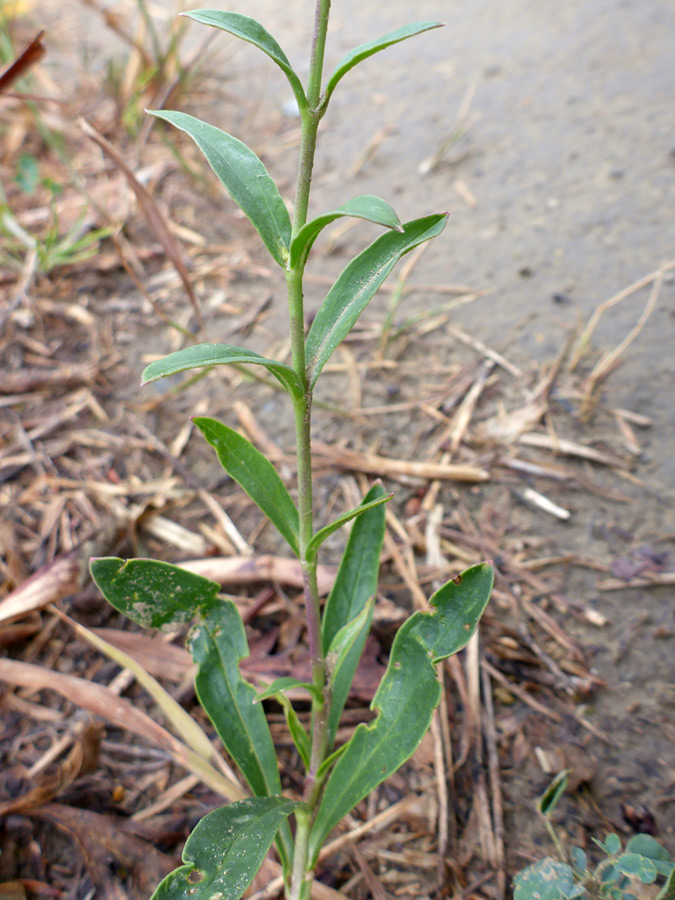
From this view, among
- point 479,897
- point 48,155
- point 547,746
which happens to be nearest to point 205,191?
point 48,155

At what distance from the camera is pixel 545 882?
0.94 meters

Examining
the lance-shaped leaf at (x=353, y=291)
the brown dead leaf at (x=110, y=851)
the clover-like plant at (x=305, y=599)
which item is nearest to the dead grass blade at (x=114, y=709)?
the clover-like plant at (x=305, y=599)

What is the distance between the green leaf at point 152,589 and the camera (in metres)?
1.01

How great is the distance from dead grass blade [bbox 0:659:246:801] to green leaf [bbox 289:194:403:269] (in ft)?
3.02

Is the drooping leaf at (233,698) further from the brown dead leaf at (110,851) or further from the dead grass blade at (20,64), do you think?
the dead grass blade at (20,64)

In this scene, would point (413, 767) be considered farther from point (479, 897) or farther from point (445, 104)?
point (445, 104)

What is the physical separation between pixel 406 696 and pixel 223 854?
0.34m

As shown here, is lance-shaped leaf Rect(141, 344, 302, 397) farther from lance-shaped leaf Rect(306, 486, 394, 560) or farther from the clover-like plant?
lance-shaped leaf Rect(306, 486, 394, 560)

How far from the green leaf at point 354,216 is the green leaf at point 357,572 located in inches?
20.1

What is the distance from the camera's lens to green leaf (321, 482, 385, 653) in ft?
3.91

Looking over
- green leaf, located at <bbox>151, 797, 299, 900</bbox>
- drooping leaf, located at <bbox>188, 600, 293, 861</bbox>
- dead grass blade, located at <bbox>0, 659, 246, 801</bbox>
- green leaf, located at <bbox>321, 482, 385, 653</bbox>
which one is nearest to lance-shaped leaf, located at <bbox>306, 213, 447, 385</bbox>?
green leaf, located at <bbox>321, 482, 385, 653</bbox>

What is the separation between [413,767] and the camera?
126 cm

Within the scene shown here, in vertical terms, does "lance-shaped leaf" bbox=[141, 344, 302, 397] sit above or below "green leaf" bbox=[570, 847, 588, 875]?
above

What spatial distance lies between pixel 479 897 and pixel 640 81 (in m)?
3.17
